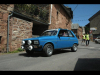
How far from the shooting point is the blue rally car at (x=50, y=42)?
5340 mm

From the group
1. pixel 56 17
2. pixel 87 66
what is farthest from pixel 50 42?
pixel 56 17

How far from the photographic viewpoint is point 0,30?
6.80 metres

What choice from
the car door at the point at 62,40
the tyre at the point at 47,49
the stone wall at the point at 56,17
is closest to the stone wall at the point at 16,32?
the tyre at the point at 47,49

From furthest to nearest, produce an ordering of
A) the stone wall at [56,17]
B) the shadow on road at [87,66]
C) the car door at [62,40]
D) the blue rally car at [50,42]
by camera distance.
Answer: the stone wall at [56,17], the car door at [62,40], the blue rally car at [50,42], the shadow on road at [87,66]

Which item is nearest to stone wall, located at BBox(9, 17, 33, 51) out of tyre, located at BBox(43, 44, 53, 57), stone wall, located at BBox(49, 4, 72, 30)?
tyre, located at BBox(43, 44, 53, 57)

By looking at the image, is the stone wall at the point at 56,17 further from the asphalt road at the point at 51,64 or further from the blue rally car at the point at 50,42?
the asphalt road at the point at 51,64

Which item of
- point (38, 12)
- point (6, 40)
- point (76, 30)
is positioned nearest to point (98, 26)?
point (76, 30)

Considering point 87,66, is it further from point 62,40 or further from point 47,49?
point 62,40

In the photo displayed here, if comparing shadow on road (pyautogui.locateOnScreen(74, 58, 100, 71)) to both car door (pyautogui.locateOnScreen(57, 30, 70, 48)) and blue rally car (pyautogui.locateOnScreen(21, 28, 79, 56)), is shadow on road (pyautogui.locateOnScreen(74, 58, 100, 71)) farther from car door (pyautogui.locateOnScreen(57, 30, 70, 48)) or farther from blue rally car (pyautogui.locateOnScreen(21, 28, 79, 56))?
car door (pyautogui.locateOnScreen(57, 30, 70, 48))

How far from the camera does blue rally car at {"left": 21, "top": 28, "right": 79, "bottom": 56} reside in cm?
534

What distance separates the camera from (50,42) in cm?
575
